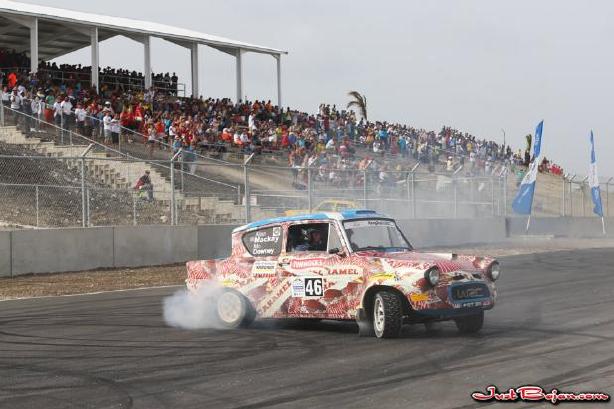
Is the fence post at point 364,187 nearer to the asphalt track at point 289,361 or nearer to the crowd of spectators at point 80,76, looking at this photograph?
the crowd of spectators at point 80,76

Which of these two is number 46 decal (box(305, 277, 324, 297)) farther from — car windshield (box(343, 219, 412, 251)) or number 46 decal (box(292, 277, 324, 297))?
car windshield (box(343, 219, 412, 251))

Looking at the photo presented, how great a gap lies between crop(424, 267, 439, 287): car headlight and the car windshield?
115 cm

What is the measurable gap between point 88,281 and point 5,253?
1.97m

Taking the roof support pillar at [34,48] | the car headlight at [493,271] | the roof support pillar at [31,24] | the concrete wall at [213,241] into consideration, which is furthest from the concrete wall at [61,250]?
the roof support pillar at [31,24]

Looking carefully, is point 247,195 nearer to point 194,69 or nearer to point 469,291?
point 469,291

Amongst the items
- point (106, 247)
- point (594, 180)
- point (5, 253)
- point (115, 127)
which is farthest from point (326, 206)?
point (594, 180)

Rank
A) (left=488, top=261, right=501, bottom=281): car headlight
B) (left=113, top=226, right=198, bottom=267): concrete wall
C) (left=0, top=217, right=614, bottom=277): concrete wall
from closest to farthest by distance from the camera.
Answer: (left=488, top=261, right=501, bottom=281): car headlight
(left=0, top=217, right=614, bottom=277): concrete wall
(left=113, top=226, right=198, bottom=267): concrete wall

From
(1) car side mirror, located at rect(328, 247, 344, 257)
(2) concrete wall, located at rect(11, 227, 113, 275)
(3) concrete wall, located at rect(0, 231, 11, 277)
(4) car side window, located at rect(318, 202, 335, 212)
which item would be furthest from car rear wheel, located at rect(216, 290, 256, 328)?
(4) car side window, located at rect(318, 202, 335, 212)

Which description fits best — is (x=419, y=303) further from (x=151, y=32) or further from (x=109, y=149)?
(x=151, y=32)

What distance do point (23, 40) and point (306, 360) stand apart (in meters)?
39.6

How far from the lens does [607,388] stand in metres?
6.88

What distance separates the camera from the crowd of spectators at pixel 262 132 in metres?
27.1

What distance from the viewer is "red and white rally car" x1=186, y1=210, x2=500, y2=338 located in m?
9.65

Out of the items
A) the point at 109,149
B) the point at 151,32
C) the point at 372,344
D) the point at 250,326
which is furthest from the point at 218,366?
the point at 151,32
